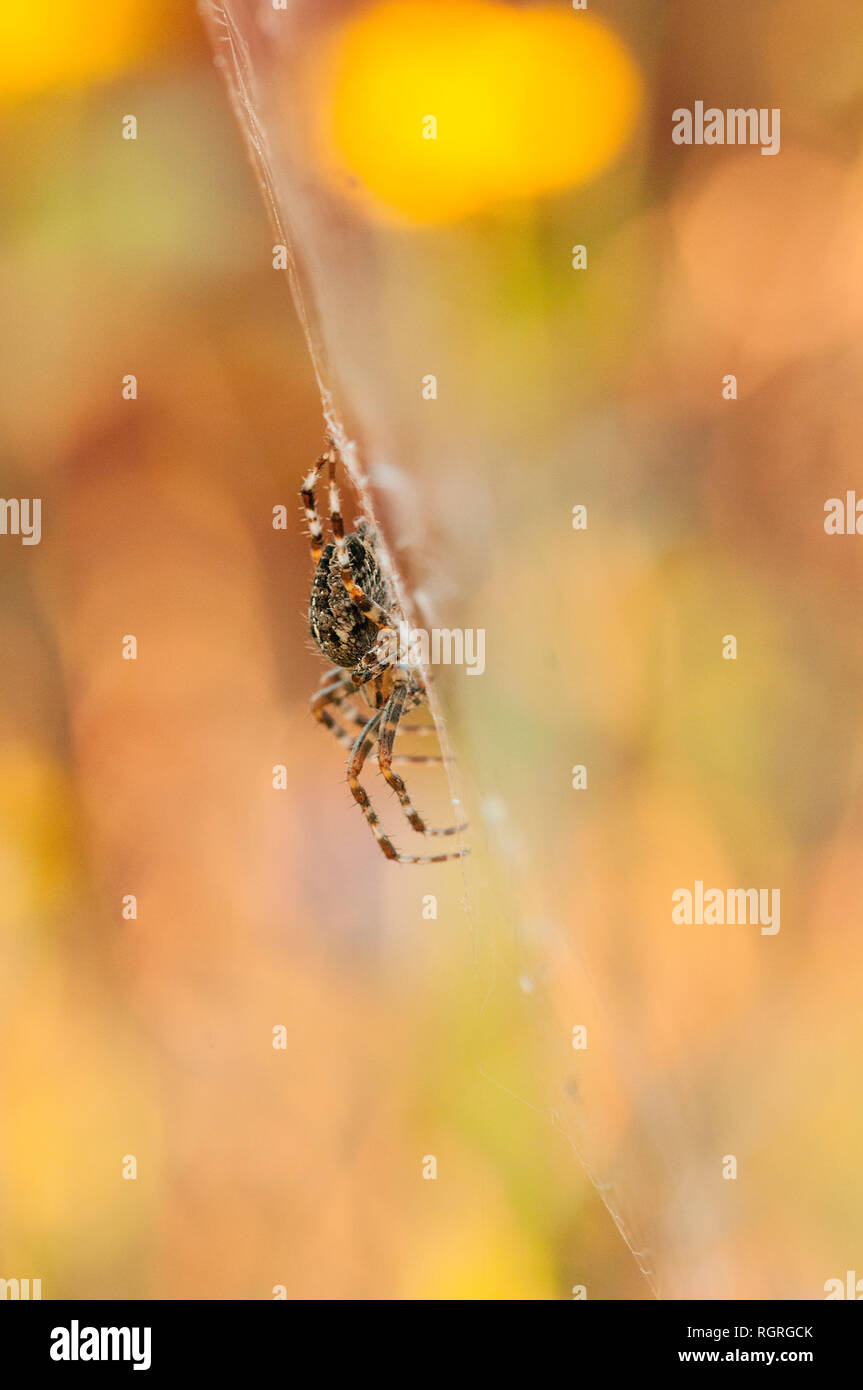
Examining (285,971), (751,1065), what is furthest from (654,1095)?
(285,971)

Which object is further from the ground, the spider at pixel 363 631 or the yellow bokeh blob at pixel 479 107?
the yellow bokeh blob at pixel 479 107

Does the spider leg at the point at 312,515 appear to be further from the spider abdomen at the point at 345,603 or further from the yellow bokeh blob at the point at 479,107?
the yellow bokeh blob at the point at 479,107

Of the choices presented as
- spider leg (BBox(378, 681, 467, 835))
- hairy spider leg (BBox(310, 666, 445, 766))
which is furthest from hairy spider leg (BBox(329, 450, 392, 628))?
hairy spider leg (BBox(310, 666, 445, 766))

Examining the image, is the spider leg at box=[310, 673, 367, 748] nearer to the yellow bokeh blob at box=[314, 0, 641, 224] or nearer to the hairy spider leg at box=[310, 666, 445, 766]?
the hairy spider leg at box=[310, 666, 445, 766]

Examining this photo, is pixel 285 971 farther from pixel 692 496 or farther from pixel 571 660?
pixel 692 496

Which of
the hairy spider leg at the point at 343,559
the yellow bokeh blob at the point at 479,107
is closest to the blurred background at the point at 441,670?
the yellow bokeh blob at the point at 479,107

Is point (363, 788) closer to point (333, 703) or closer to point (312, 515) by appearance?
point (333, 703)

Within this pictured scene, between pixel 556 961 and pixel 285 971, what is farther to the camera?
pixel 285 971
